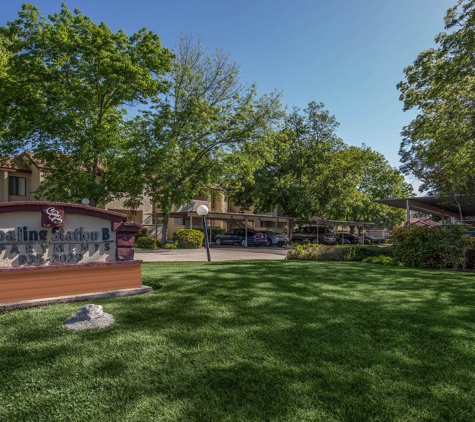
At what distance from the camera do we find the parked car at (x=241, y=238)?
26922mm

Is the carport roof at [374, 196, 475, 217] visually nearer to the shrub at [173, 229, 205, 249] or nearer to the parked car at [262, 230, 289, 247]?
the parked car at [262, 230, 289, 247]

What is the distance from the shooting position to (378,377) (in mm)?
2877

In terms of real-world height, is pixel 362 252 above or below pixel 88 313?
below

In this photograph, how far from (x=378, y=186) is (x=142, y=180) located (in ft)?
114

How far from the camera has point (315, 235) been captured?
3098 cm

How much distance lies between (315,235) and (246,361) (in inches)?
1134

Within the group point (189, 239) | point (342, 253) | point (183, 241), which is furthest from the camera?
point (183, 241)

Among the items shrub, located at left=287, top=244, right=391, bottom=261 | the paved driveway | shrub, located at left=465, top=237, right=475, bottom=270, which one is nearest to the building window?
the paved driveway

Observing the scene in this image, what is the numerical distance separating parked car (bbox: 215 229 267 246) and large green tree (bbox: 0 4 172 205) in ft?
41.8

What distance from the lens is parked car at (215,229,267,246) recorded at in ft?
88.3

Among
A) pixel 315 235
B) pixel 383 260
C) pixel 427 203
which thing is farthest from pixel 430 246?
pixel 315 235

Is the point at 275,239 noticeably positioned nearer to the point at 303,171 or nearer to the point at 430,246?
the point at 303,171

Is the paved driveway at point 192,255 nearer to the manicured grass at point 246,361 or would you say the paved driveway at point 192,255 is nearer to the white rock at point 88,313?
the white rock at point 88,313

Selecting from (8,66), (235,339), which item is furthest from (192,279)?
(8,66)
